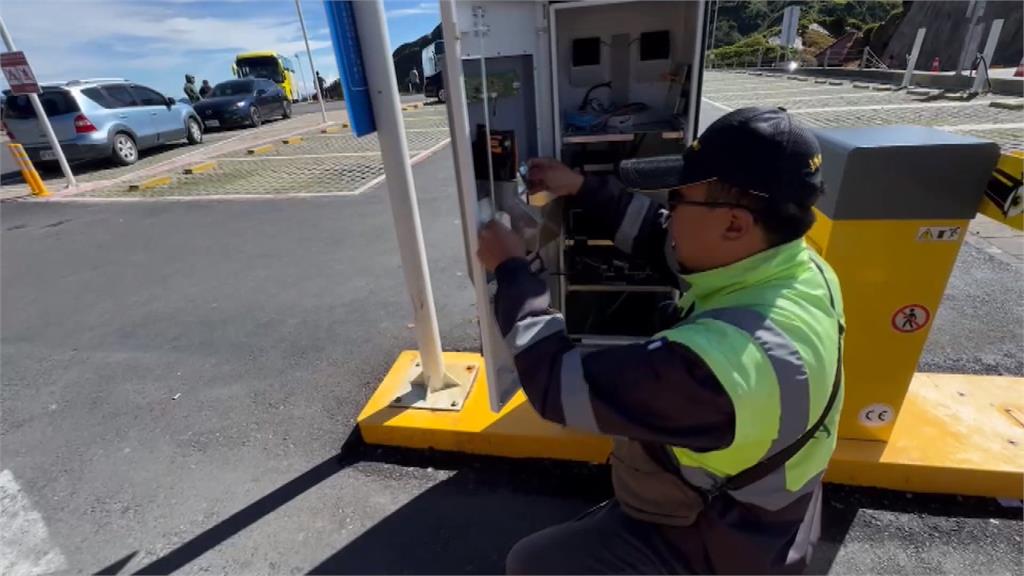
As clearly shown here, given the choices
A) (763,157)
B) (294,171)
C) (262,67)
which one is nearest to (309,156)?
(294,171)

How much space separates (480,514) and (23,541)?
2040 mm

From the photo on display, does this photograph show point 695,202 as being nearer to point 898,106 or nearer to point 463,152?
point 463,152

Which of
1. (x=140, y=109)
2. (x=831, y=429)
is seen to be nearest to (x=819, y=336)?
(x=831, y=429)

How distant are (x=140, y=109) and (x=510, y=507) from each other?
12.9m

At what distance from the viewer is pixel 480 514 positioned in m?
2.28

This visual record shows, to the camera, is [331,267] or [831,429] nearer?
[831,429]

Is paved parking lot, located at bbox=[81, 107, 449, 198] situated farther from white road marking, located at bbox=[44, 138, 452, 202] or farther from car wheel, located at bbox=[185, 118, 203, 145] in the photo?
car wheel, located at bbox=[185, 118, 203, 145]

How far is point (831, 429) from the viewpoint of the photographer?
1.27 meters

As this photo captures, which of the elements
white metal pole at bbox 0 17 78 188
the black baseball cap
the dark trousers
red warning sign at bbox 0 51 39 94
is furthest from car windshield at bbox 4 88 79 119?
the black baseball cap

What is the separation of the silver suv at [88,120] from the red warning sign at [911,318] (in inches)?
497

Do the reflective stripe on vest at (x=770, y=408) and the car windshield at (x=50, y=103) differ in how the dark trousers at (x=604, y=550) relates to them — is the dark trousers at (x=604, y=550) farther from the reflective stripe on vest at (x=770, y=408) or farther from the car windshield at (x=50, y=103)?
the car windshield at (x=50, y=103)

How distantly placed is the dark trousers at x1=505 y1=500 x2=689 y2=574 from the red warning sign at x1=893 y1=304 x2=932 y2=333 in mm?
1408

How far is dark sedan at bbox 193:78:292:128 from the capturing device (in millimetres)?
15836

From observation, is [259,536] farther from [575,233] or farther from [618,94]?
[618,94]
